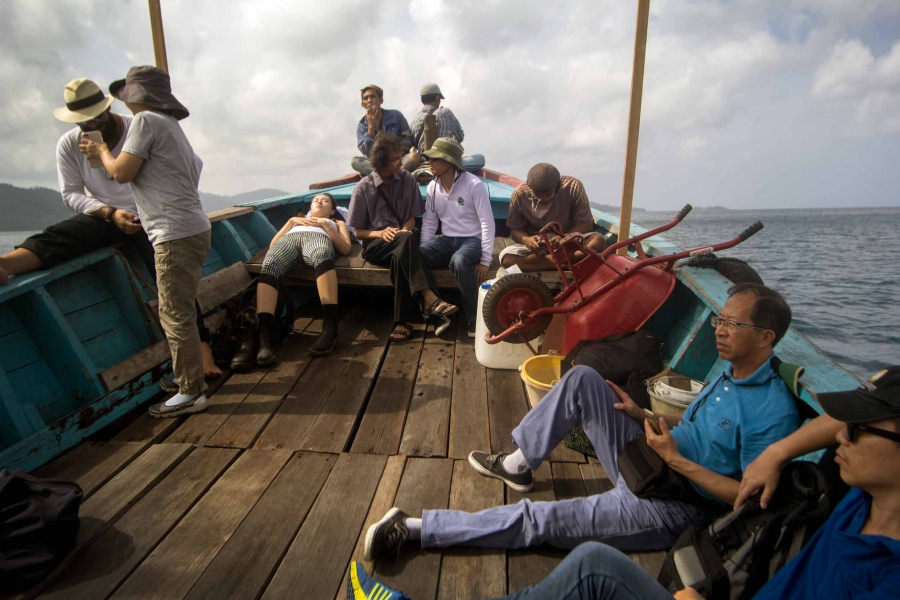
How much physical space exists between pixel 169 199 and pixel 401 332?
1.80 meters

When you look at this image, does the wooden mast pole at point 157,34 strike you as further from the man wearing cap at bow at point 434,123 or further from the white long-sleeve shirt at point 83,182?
the man wearing cap at bow at point 434,123

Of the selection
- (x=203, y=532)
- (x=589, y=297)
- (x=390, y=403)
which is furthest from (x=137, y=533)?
(x=589, y=297)

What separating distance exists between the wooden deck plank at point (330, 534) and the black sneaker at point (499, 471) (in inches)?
16.9

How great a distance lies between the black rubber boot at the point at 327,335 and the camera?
3.30 metres

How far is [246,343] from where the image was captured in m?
3.19

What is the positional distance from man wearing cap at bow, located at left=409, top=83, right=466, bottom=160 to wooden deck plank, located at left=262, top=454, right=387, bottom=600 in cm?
474

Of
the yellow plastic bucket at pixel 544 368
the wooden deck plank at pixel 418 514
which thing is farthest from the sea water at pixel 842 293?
the yellow plastic bucket at pixel 544 368

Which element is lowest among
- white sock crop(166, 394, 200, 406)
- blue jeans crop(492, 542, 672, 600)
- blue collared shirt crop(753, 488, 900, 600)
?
white sock crop(166, 394, 200, 406)

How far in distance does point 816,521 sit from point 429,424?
1.68 metres

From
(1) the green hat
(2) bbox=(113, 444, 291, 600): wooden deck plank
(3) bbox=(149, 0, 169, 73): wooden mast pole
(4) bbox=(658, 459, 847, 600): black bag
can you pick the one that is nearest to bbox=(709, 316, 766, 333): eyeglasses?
(4) bbox=(658, 459, 847, 600): black bag

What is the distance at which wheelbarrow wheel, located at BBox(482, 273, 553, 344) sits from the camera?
114 inches

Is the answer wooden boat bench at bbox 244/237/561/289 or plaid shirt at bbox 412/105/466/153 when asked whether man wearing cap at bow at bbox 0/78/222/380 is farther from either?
plaid shirt at bbox 412/105/466/153

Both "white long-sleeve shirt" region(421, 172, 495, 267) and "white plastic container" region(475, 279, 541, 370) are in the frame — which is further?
"white long-sleeve shirt" region(421, 172, 495, 267)

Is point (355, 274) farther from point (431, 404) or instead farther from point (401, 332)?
point (431, 404)
